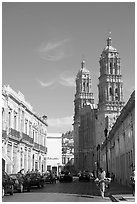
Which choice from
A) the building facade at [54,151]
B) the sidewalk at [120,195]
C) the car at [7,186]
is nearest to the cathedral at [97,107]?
the building facade at [54,151]

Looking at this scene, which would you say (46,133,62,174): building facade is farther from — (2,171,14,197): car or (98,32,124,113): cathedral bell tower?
(2,171,14,197): car

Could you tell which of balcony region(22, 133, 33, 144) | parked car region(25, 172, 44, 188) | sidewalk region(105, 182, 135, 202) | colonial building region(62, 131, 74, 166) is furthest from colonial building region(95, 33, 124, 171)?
sidewalk region(105, 182, 135, 202)

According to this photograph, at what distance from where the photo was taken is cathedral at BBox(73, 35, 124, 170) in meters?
75.1

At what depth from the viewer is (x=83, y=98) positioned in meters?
105

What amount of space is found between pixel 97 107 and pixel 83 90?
20575 mm

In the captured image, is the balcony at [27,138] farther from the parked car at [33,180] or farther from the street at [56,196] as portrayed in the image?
the street at [56,196]

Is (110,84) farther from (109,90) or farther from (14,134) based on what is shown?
(14,134)

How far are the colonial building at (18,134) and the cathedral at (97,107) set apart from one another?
26.2m

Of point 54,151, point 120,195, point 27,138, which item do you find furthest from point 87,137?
point 120,195

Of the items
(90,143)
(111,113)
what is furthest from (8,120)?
(90,143)

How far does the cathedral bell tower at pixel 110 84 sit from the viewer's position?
2949 inches

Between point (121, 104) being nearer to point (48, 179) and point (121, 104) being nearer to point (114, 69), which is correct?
point (114, 69)

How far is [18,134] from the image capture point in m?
31.6

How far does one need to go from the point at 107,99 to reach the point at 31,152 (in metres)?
40.1
